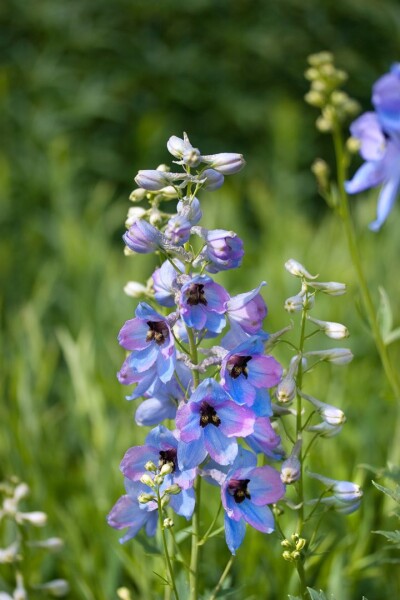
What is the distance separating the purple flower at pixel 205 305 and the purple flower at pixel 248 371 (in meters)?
0.04

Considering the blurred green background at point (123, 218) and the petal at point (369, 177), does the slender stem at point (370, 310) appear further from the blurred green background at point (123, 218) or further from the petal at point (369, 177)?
the petal at point (369, 177)

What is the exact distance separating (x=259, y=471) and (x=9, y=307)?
250cm

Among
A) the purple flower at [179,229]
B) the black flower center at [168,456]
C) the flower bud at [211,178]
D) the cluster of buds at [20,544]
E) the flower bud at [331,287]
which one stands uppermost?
the flower bud at [211,178]

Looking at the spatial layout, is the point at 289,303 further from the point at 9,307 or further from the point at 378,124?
the point at 9,307

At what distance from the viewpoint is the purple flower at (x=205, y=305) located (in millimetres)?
1101

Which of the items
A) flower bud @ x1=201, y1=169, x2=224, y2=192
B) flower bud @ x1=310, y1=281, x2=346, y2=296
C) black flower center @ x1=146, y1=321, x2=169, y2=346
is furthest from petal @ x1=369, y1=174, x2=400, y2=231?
black flower center @ x1=146, y1=321, x2=169, y2=346

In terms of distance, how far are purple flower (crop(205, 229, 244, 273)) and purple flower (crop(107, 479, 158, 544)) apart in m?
0.33

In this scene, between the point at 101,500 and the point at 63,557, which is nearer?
the point at 63,557

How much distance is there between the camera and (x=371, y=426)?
7.20 feet

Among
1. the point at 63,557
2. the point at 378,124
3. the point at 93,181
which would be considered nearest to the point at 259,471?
the point at 378,124

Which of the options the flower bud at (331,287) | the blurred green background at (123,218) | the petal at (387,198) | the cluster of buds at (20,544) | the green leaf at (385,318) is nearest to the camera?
the flower bud at (331,287)

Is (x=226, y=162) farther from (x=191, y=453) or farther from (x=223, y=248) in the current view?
(x=191, y=453)

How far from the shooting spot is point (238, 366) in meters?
1.11

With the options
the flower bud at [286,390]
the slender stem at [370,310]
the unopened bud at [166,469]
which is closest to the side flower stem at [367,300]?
the slender stem at [370,310]
